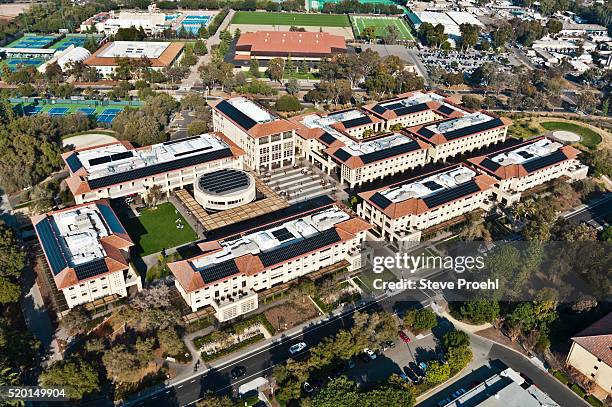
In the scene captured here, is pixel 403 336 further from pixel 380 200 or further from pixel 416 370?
pixel 380 200

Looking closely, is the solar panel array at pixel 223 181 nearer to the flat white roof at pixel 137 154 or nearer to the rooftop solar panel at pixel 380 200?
the flat white roof at pixel 137 154

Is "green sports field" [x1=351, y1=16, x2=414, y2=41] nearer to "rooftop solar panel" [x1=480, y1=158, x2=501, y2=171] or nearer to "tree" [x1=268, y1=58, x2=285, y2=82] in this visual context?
"tree" [x1=268, y1=58, x2=285, y2=82]

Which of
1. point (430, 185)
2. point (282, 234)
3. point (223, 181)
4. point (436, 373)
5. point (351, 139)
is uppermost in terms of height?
point (351, 139)

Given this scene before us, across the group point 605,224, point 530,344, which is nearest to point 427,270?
point 530,344

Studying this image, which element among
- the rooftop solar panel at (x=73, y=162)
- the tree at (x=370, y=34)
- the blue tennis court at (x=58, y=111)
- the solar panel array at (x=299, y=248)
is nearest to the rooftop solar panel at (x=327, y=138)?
the solar panel array at (x=299, y=248)

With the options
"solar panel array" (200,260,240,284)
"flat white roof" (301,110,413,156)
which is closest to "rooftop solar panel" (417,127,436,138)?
"flat white roof" (301,110,413,156)

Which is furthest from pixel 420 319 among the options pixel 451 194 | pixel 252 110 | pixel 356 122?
pixel 252 110

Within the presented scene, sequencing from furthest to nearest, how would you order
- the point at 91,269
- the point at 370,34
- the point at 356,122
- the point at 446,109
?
the point at 370,34, the point at 446,109, the point at 356,122, the point at 91,269
